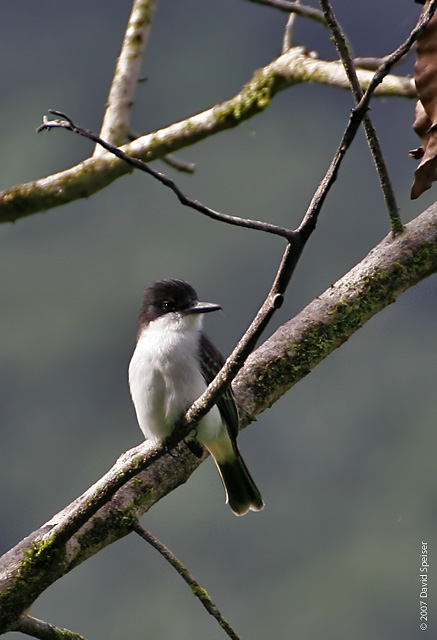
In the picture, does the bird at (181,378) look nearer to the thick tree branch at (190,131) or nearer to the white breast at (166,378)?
the white breast at (166,378)

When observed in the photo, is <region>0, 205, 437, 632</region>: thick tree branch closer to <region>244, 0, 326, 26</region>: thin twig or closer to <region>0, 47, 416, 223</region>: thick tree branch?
<region>0, 47, 416, 223</region>: thick tree branch

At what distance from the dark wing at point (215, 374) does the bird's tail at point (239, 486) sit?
273 mm

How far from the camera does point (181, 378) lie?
388 cm

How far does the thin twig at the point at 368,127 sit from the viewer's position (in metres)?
2.45

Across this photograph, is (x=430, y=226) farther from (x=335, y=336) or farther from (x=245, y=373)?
(x=245, y=373)

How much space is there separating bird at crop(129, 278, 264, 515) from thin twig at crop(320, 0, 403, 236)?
785mm

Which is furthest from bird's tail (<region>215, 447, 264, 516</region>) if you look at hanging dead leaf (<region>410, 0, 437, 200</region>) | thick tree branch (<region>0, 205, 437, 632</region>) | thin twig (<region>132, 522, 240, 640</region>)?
hanging dead leaf (<region>410, 0, 437, 200</region>)

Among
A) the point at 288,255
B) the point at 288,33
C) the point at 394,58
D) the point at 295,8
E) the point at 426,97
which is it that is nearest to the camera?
the point at 394,58

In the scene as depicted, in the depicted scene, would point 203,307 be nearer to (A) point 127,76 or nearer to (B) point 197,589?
(A) point 127,76

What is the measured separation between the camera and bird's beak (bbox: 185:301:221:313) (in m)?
3.82

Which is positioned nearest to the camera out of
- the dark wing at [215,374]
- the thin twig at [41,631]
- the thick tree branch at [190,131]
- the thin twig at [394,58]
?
the thin twig at [394,58]

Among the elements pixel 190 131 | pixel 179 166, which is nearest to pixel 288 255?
pixel 190 131

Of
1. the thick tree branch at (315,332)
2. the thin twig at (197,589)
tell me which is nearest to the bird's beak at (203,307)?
the thick tree branch at (315,332)

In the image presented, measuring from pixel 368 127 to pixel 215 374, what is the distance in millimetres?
1238
